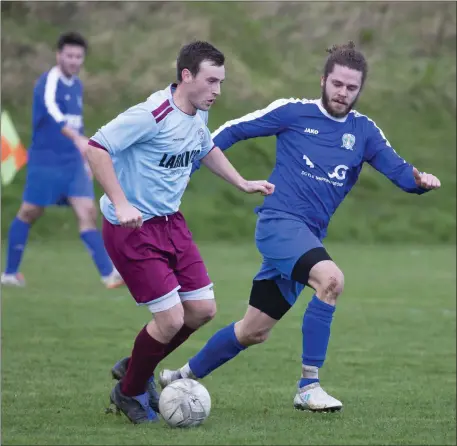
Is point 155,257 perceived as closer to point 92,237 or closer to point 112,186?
point 112,186

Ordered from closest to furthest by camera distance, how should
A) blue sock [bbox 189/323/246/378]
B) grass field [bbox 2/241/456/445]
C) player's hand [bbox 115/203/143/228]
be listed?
player's hand [bbox 115/203/143/228] → grass field [bbox 2/241/456/445] → blue sock [bbox 189/323/246/378]

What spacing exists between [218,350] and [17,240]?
17.0 feet

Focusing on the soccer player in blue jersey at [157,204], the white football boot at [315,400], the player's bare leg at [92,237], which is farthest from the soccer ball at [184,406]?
the player's bare leg at [92,237]

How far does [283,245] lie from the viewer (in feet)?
19.7

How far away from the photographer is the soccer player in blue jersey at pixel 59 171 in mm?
11086

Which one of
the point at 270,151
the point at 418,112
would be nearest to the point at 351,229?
the point at 270,151

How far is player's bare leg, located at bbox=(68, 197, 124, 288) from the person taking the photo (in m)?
11.1

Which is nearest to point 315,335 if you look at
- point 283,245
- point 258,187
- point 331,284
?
point 331,284

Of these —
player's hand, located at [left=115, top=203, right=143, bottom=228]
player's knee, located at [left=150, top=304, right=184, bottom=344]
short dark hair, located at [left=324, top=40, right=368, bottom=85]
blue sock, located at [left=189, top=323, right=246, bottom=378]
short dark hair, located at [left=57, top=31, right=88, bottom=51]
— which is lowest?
blue sock, located at [left=189, top=323, right=246, bottom=378]

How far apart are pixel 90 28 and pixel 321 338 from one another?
14757 millimetres

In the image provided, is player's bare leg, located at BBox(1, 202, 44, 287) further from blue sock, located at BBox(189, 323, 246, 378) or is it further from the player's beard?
the player's beard

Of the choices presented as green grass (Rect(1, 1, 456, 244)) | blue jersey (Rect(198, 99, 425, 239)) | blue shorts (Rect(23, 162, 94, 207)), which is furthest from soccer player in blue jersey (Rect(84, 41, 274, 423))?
green grass (Rect(1, 1, 456, 244))

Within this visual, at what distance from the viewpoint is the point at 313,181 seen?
20.3ft

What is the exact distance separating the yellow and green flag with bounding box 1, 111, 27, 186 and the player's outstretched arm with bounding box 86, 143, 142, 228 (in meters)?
10.1
